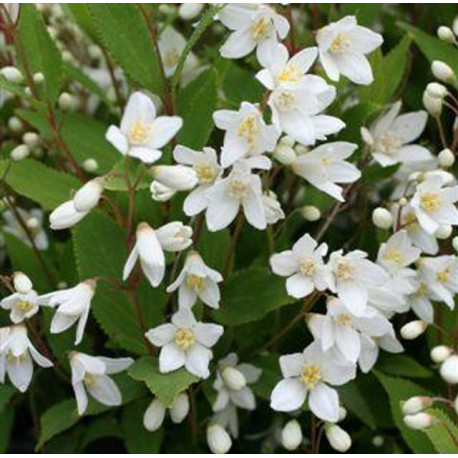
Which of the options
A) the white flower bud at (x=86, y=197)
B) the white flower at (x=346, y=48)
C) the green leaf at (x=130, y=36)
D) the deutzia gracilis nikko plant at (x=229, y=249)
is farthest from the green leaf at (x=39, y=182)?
the white flower at (x=346, y=48)

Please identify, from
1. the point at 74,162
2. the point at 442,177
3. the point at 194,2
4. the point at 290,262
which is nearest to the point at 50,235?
the point at 74,162

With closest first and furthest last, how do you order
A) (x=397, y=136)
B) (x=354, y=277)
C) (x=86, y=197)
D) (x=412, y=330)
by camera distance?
(x=86, y=197)
(x=354, y=277)
(x=412, y=330)
(x=397, y=136)

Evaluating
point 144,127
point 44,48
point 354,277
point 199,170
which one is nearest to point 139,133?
Result: point 144,127

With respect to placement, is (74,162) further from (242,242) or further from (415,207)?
(415,207)

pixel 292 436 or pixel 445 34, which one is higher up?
pixel 445 34

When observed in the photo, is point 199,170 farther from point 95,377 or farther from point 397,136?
point 397,136

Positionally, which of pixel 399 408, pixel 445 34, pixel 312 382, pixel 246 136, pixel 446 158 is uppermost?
pixel 246 136
